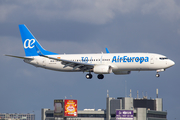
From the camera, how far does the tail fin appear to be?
97875 mm

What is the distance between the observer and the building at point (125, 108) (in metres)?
178

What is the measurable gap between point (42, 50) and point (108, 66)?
68.0ft

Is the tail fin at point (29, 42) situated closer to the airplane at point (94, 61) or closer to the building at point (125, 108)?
the airplane at point (94, 61)

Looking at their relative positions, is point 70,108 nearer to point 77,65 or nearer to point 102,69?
point 77,65

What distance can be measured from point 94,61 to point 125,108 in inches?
3970

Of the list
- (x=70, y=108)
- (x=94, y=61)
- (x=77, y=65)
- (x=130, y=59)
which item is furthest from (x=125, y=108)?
(x=130, y=59)

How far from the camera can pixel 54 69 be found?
9500 centimetres

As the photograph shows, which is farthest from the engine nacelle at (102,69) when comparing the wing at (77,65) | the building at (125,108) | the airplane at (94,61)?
the building at (125,108)

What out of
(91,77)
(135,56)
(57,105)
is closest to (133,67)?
(135,56)

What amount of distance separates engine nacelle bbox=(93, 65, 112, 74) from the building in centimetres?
8875

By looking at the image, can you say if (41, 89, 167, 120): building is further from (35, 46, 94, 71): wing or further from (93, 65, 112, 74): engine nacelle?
(93, 65, 112, 74): engine nacelle

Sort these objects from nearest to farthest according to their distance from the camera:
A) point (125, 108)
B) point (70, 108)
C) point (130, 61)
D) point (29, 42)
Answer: point (130, 61), point (29, 42), point (70, 108), point (125, 108)

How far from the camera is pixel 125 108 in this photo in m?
186

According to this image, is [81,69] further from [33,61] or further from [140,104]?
[140,104]
